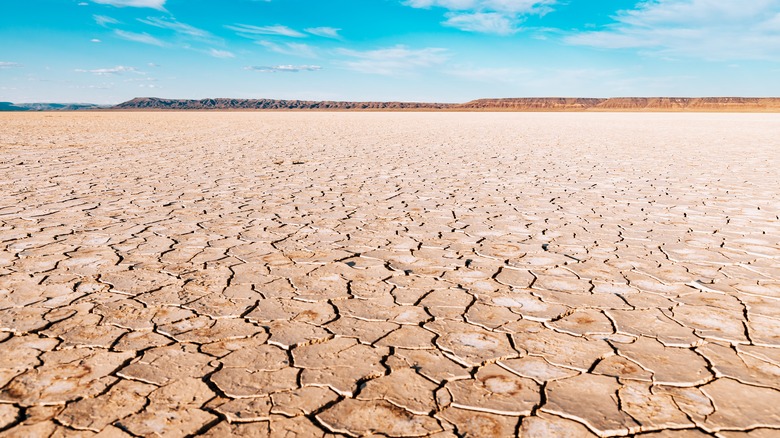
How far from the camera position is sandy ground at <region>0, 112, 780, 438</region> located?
4.72ft

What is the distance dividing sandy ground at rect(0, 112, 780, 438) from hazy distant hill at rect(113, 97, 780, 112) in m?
75.2

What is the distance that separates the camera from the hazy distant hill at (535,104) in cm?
8662

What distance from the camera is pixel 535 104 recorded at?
103 m

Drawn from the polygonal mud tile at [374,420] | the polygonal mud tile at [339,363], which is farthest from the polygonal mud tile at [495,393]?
the polygonal mud tile at [339,363]

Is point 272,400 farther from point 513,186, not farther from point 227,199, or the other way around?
point 513,186

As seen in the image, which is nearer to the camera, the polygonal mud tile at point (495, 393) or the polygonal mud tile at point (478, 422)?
the polygonal mud tile at point (478, 422)

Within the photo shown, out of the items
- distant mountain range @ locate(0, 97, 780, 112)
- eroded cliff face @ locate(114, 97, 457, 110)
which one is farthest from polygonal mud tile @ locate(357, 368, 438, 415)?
eroded cliff face @ locate(114, 97, 457, 110)

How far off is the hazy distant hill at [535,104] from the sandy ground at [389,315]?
75.2m

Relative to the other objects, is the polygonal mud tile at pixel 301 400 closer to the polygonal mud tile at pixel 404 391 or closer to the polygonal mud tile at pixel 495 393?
the polygonal mud tile at pixel 404 391

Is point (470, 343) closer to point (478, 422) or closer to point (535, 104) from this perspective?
point (478, 422)

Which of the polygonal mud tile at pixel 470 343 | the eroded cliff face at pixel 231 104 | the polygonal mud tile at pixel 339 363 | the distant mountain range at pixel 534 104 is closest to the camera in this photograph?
the polygonal mud tile at pixel 339 363

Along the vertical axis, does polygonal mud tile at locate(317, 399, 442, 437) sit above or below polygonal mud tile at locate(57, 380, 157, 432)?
below

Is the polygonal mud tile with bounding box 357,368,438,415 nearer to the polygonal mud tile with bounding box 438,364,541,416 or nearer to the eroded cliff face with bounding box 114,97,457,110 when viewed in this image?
the polygonal mud tile with bounding box 438,364,541,416

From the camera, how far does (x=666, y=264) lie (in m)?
2.75
